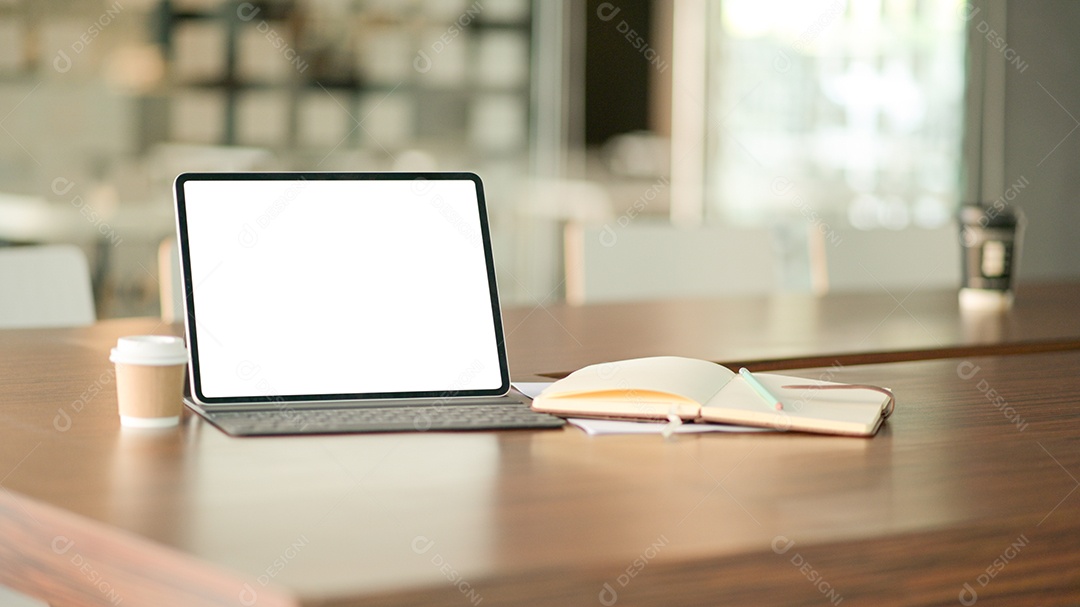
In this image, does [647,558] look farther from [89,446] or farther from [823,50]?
[823,50]

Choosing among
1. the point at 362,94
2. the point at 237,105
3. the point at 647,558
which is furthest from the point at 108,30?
the point at 647,558

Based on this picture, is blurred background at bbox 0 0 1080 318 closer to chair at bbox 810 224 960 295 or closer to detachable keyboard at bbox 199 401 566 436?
chair at bbox 810 224 960 295

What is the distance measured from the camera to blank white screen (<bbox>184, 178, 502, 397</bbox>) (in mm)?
1186

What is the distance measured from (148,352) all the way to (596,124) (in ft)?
11.4

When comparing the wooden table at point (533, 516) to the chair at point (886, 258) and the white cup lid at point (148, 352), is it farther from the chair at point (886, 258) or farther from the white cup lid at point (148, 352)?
the chair at point (886, 258)

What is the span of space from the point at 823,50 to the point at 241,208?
4136 mm

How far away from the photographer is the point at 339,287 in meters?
1.24

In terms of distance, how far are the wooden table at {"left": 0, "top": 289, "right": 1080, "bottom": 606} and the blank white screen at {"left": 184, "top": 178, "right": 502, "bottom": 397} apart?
0.12 metres

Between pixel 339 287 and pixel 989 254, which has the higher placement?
pixel 339 287

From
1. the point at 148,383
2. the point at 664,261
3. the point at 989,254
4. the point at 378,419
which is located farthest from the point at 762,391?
the point at 664,261

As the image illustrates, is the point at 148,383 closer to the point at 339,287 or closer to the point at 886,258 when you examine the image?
the point at 339,287

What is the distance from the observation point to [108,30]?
3551mm

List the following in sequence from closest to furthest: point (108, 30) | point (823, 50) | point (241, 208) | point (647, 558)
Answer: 1. point (647, 558)
2. point (241, 208)
3. point (108, 30)
4. point (823, 50)

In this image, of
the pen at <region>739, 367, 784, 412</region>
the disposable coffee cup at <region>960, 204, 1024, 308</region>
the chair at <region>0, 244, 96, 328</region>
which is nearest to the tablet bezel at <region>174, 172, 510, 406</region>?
the pen at <region>739, 367, 784, 412</region>
